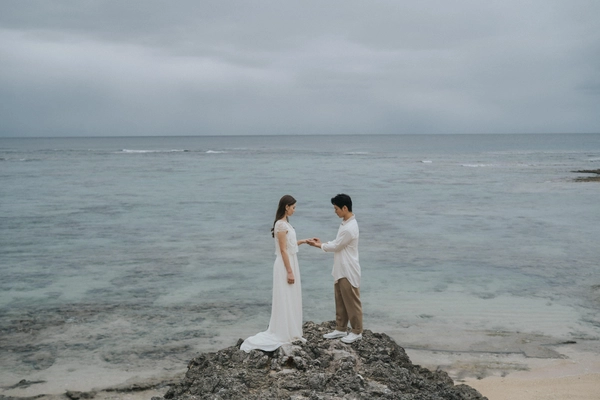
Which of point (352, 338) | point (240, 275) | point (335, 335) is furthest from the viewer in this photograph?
point (240, 275)

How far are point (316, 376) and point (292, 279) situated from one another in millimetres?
1083

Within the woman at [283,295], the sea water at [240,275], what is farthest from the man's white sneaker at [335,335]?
the sea water at [240,275]

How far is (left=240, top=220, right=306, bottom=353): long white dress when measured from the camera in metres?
6.25

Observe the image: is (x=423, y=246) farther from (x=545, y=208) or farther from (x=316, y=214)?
(x=545, y=208)

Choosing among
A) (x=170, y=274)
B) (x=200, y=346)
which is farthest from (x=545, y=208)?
(x=200, y=346)

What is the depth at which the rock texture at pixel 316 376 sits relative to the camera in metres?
5.54

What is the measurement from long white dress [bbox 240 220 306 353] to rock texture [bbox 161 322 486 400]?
0.10 metres

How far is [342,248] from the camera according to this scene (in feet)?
21.3

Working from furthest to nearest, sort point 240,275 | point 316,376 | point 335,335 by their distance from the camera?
point 240,275 < point 335,335 < point 316,376

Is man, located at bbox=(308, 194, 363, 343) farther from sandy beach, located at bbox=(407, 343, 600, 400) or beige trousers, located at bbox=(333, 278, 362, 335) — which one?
sandy beach, located at bbox=(407, 343, 600, 400)

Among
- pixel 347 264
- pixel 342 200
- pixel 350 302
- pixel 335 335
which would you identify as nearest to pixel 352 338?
pixel 335 335

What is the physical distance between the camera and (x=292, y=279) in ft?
20.4

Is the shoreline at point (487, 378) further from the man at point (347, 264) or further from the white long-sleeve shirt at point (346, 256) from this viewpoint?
the white long-sleeve shirt at point (346, 256)

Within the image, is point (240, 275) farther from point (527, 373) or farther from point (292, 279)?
point (292, 279)
